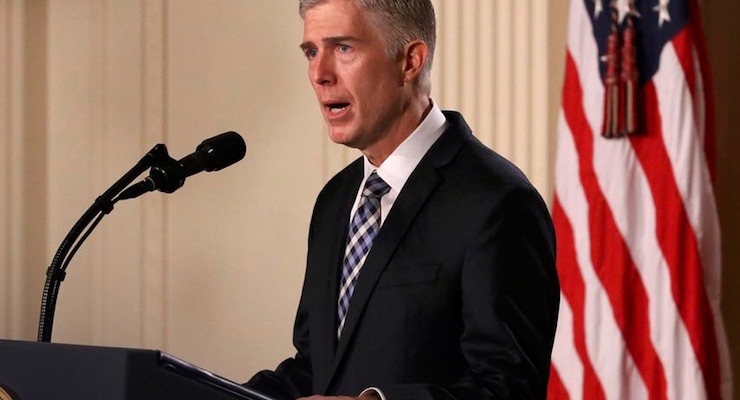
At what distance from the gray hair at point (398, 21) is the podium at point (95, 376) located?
0.76m

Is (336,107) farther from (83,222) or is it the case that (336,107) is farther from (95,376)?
(95,376)

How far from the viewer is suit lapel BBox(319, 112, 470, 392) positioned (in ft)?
6.70

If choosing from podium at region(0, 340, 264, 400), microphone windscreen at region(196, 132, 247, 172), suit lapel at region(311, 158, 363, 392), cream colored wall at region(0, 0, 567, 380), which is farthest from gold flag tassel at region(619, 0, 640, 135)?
podium at region(0, 340, 264, 400)

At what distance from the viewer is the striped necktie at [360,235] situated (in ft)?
7.02

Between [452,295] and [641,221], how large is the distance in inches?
63.5

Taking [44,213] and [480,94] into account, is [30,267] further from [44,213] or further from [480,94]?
[480,94]

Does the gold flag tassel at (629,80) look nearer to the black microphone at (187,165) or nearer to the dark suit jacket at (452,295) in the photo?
the dark suit jacket at (452,295)

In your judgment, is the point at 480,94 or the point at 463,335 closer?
the point at 463,335

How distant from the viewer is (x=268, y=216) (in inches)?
163

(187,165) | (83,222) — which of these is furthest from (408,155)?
(83,222)

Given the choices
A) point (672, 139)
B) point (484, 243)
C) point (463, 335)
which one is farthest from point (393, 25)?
point (672, 139)

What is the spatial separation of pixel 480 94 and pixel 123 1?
135 centimetres

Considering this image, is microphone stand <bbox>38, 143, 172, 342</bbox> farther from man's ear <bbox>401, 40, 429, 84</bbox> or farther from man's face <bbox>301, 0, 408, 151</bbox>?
man's ear <bbox>401, 40, 429, 84</bbox>

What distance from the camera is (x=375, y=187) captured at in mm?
2180
